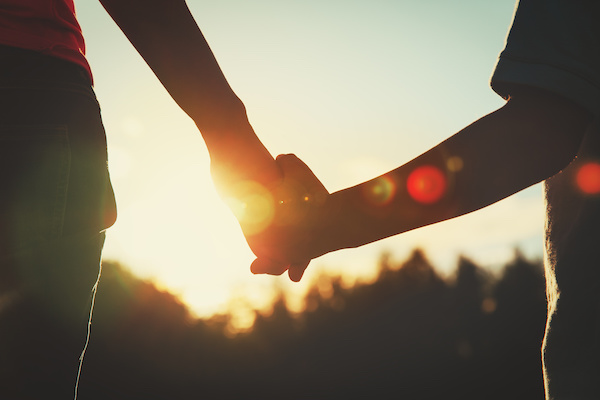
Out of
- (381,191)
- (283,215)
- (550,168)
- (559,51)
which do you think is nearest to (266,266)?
(283,215)

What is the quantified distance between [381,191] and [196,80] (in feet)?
2.67

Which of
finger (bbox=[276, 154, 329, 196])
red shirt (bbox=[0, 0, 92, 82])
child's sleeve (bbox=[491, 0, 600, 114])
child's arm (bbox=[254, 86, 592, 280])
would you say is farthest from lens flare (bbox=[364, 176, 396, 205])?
red shirt (bbox=[0, 0, 92, 82])

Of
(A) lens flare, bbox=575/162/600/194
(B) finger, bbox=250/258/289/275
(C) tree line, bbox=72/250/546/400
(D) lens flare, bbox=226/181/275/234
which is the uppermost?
(C) tree line, bbox=72/250/546/400

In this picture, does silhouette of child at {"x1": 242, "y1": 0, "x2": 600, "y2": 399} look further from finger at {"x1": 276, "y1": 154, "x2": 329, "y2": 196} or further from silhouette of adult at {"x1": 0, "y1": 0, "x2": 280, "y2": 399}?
silhouette of adult at {"x1": 0, "y1": 0, "x2": 280, "y2": 399}

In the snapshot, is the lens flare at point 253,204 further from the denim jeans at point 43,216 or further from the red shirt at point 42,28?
the red shirt at point 42,28

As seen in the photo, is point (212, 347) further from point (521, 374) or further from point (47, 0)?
point (47, 0)

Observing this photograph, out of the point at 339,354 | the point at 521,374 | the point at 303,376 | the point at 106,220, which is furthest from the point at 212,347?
the point at 106,220

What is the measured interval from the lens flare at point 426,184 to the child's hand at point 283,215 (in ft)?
1.43

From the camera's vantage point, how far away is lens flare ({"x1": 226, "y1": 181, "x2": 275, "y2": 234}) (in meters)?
1.90

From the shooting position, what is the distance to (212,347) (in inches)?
1777

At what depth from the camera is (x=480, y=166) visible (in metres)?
1.33

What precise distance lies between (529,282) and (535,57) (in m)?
60.4

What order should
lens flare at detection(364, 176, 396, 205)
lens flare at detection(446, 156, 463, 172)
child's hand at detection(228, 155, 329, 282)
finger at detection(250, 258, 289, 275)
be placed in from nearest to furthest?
lens flare at detection(446, 156, 463, 172), lens flare at detection(364, 176, 396, 205), child's hand at detection(228, 155, 329, 282), finger at detection(250, 258, 289, 275)

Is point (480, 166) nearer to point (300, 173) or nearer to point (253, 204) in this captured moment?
point (300, 173)
